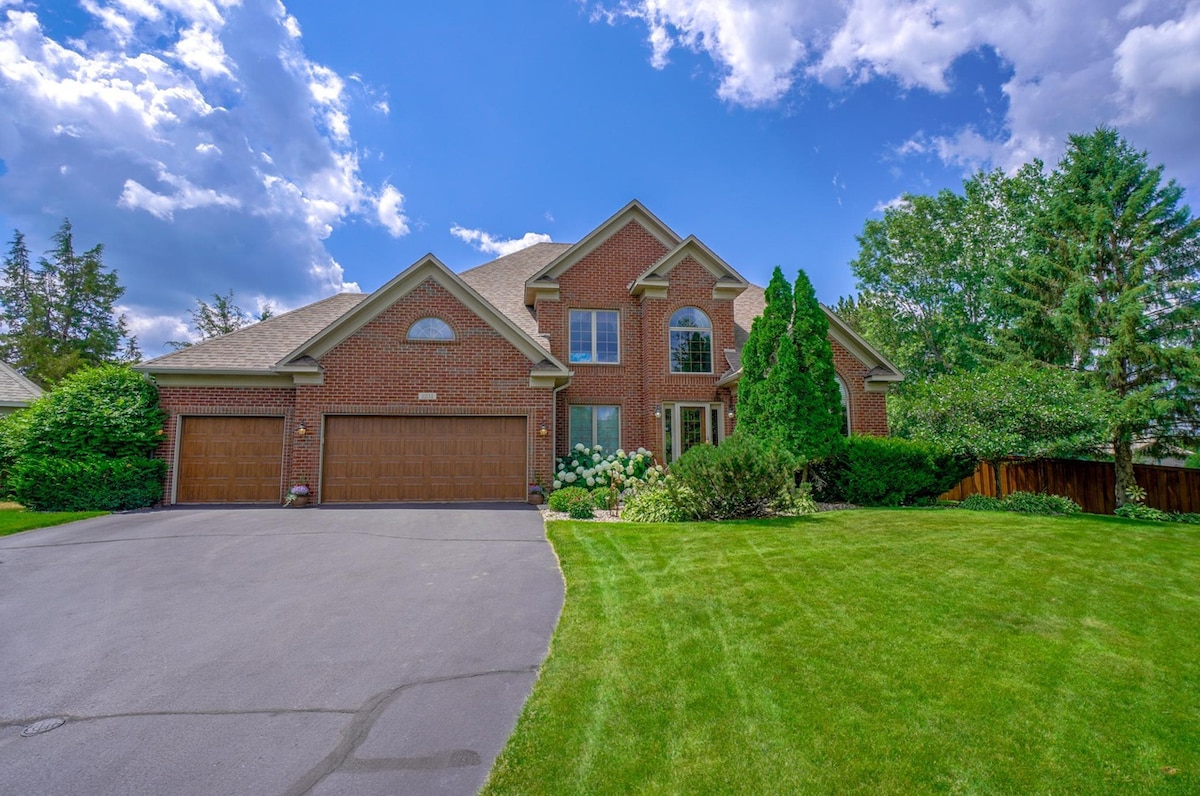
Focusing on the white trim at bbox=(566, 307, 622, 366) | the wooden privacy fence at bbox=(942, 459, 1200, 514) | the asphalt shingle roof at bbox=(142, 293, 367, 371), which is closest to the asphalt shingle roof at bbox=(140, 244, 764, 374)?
the asphalt shingle roof at bbox=(142, 293, 367, 371)

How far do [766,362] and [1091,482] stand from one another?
10.6 meters

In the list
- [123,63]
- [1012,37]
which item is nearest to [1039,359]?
[1012,37]

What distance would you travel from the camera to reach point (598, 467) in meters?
14.2

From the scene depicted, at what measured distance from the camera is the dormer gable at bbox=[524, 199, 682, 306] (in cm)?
1638

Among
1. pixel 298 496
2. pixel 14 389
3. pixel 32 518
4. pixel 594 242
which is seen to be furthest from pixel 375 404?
pixel 14 389

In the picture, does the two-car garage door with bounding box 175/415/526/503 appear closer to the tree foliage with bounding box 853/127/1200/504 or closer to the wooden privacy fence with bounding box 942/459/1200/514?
the wooden privacy fence with bounding box 942/459/1200/514

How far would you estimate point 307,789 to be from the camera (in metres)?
2.76

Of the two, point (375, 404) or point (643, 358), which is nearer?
point (375, 404)

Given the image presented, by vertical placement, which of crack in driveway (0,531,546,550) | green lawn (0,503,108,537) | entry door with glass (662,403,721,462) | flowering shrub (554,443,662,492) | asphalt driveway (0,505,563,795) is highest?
entry door with glass (662,403,721,462)

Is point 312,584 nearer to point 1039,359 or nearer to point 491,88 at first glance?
point 491,88

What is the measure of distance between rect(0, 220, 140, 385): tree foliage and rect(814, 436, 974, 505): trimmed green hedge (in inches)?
1496

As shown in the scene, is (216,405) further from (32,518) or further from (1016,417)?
(1016,417)

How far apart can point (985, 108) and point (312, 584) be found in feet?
73.0

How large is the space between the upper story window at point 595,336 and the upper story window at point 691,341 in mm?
1759
